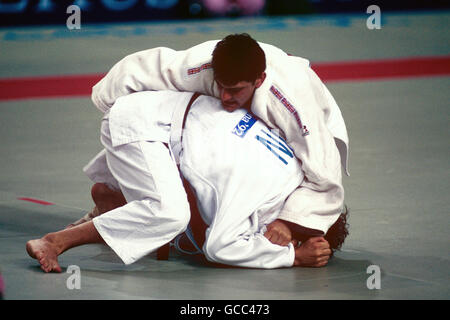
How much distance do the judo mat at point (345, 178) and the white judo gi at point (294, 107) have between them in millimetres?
252

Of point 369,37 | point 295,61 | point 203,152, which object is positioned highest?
point 295,61

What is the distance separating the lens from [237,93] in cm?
351

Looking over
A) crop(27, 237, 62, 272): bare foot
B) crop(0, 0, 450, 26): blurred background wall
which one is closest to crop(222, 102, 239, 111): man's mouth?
crop(27, 237, 62, 272): bare foot

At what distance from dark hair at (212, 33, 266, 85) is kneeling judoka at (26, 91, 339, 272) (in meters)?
0.25

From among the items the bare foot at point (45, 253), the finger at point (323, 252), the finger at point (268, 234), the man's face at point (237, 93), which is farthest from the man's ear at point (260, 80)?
the bare foot at point (45, 253)

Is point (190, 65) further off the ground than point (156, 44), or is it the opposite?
point (190, 65)

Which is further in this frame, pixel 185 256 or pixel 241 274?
pixel 185 256

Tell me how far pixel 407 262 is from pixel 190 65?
3.72 feet

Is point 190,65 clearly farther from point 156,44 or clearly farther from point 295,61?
point 156,44

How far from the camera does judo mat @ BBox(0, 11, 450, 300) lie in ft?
11.0

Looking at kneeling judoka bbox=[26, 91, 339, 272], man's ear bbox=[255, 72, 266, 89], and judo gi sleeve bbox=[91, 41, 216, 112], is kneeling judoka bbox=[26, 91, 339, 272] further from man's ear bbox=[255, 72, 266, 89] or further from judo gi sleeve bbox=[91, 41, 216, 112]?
man's ear bbox=[255, 72, 266, 89]

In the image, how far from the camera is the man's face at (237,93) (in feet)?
11.4
